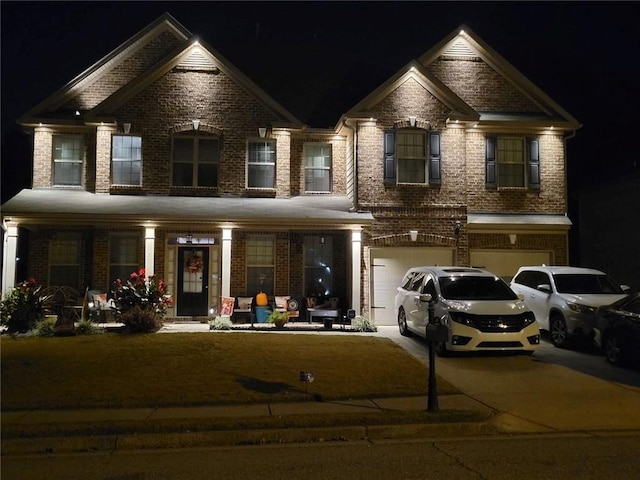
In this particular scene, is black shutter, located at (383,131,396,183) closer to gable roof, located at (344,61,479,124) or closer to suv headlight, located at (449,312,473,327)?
gable roof, located at (344,61,479,124)

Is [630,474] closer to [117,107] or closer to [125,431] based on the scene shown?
[125,431]

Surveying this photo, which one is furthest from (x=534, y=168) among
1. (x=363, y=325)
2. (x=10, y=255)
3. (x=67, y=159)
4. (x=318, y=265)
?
(x=10, y=255)

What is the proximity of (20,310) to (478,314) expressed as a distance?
10.2 meters

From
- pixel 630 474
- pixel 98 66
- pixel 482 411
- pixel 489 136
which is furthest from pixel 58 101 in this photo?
pixel 630 474

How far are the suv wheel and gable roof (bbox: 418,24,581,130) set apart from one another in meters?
7.13

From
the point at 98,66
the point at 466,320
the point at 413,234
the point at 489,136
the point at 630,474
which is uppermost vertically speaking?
the point at 98,66

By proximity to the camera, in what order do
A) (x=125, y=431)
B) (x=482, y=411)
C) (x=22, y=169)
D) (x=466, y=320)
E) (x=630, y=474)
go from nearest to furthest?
(x=630, y=474) → (x=125, y=431) → (x=482, y=411) → (x=466, y=320) → (x=22, y=169)

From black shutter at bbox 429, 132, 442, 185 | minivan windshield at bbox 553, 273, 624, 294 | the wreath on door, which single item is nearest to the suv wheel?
minivan windshield at bbox 553, 273, 624, 294

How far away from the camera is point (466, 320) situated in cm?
1142

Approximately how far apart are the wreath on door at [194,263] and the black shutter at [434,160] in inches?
267

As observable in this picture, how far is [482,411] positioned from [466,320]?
3754mm

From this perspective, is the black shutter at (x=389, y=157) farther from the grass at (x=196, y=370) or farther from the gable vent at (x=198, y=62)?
the gable vent at (x=198, y=62)

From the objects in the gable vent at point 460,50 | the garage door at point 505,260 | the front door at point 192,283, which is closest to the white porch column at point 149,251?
the front door at point 192,283

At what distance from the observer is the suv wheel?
12.9m
